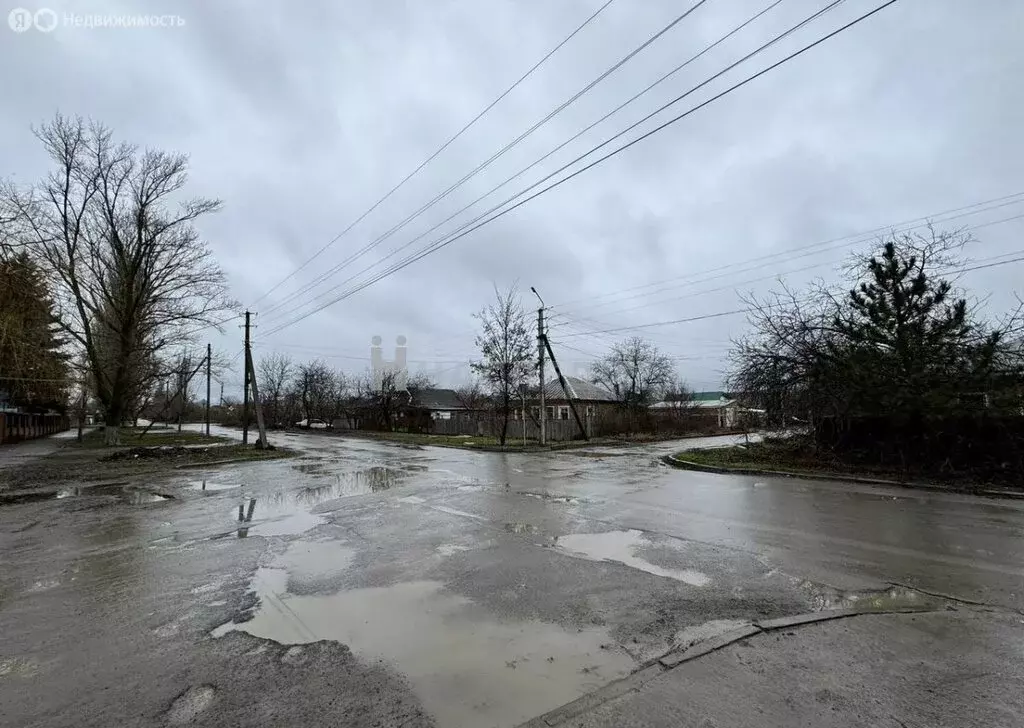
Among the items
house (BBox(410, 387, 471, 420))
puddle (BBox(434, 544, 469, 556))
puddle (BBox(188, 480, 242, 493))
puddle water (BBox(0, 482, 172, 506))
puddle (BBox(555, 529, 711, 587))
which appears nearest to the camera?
puddle (BBox(555, 529, 711, 587))

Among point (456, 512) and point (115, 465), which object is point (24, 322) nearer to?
point (115, 465)

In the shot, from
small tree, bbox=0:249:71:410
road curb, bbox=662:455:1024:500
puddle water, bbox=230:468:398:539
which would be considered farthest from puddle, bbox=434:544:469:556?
small tree, bbox=0:249:71:410

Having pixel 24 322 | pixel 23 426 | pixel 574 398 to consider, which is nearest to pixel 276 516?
pixel 24 322

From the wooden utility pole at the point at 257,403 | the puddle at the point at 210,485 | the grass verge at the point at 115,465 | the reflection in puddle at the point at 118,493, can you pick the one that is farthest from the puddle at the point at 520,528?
the wooden utility pole at the point at 257,403

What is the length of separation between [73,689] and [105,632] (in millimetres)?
1113

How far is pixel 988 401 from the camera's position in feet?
45.8

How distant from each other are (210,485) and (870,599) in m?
14.7

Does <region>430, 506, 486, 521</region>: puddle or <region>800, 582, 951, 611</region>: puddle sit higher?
<region>430, 506, 486, 521</region>: puddle

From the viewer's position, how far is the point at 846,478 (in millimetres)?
14375

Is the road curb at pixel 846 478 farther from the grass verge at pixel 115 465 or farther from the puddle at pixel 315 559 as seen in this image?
the grass verge at pixel 115 465

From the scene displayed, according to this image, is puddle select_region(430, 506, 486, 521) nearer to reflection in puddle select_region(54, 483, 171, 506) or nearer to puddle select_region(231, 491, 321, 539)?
puddle select_region(231, 491, 321, 539)

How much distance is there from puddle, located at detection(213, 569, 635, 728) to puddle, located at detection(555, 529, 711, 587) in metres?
1.85

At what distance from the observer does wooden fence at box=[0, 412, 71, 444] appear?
3447 centimetres

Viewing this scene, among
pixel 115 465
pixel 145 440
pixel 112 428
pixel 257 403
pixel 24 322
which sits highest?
pixel 24 322
